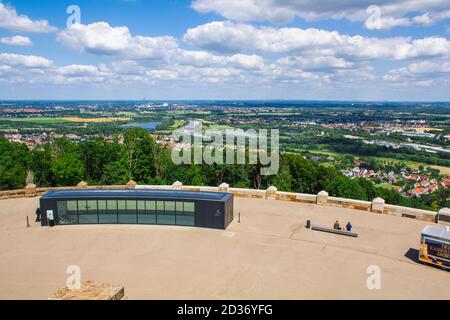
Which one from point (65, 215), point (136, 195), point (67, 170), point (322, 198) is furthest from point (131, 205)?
point (67, 170)

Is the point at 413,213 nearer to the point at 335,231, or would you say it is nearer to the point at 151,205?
the point at 335,231

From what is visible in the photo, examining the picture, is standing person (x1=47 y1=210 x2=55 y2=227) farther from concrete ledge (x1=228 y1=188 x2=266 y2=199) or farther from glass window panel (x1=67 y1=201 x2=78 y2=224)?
concrete ledge (x1=228 y1=188 x2=266 y2=199)

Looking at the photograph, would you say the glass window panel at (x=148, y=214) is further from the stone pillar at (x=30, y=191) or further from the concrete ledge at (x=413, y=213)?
the concrete ledge at (x=413, y=213)

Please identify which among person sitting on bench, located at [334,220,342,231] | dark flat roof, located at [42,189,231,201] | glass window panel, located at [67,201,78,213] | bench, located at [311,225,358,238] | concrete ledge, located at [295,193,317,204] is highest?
dark flat roof, located at [42,189,231,201]

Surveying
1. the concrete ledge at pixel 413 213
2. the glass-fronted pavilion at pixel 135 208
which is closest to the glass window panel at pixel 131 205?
the glass-fronted pavilion at pixel 135 208

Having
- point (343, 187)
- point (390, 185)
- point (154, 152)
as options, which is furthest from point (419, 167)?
point (154, 152)

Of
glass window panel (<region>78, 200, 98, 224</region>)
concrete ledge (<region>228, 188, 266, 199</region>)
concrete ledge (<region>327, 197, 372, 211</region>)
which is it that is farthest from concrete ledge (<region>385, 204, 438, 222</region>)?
glass window panel (<region>78, 200, 98, 224</region>)
